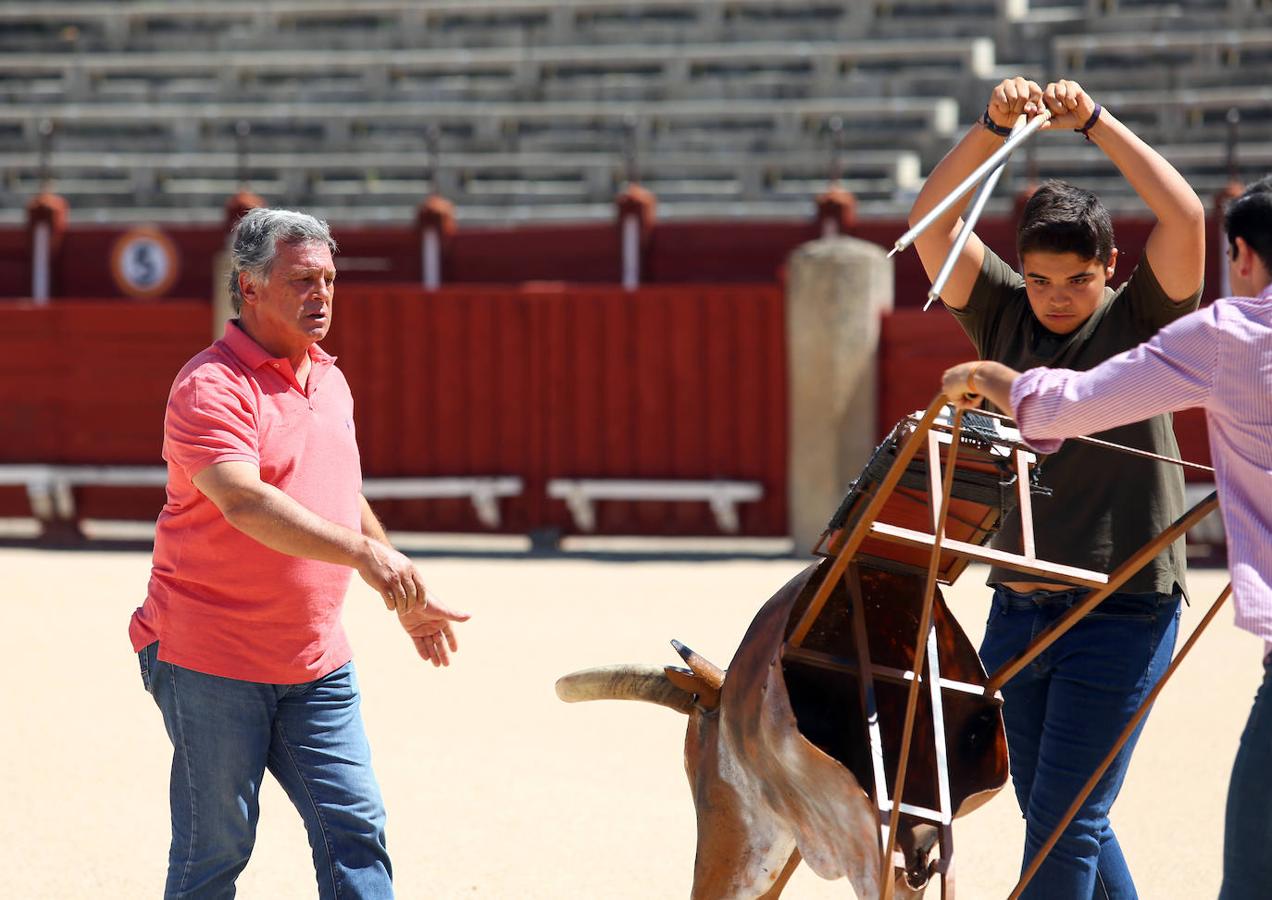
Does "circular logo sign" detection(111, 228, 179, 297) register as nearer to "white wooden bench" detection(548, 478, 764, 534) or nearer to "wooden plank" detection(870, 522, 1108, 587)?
"white wooden bench" detection(548, 478, 764, 534)

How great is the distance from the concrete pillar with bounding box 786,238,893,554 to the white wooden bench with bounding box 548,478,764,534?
23.8 inches

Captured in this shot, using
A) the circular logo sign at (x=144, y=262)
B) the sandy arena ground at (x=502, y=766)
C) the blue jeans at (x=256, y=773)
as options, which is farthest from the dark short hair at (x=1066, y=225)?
the circular logo sign at (x=144, y=262)

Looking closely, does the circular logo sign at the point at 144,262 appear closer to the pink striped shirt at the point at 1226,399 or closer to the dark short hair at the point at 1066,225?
the dark short hair at the point at 1066,225

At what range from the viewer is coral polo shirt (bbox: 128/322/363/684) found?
293 centimetres

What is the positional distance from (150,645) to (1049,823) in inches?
61.7

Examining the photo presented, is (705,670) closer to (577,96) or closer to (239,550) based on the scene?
(239,550)

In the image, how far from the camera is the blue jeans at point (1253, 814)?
240 cm

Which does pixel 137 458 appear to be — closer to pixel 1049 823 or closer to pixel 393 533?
pixel 393 533

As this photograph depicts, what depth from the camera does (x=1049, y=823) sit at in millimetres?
2943

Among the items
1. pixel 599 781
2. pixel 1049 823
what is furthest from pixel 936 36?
pixel 1049 823

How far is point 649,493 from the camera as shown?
38.4ft

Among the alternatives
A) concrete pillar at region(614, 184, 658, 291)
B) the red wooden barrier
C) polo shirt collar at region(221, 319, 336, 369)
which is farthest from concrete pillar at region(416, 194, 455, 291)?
polo shirt collar at region(221, 319, 336, 369)

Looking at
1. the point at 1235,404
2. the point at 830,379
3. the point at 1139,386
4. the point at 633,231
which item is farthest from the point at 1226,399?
the point at 633,231

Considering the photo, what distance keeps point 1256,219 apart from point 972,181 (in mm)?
399
